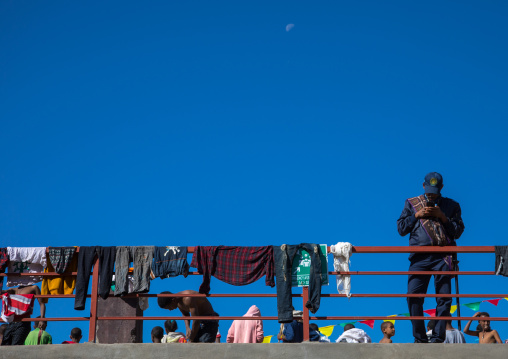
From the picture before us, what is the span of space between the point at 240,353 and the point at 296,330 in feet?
6.76

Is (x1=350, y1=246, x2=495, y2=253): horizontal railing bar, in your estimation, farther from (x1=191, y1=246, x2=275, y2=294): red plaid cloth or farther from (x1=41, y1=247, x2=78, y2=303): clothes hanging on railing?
(x1=41, y1=247, x2=78, y2=303): clothes hanging on railing

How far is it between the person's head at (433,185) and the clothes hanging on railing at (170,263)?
11.3 ft

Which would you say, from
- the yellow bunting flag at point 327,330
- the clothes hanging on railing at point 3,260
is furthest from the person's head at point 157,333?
the yellow bunting flag at point 327,330

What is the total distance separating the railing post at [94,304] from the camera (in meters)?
9.19

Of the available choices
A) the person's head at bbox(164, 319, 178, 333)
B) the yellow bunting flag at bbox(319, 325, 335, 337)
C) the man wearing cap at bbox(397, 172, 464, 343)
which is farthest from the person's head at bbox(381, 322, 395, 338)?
the yellow bunting flag at bbox(319, 325, 335, 337)

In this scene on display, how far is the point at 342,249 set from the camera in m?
9.38

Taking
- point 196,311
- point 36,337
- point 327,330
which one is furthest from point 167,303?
point 327,330

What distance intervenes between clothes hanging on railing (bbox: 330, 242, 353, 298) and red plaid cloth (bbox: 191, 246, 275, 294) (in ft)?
2.83

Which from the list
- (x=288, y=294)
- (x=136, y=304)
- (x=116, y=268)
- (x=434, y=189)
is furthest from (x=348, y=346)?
(x=136, y=304)

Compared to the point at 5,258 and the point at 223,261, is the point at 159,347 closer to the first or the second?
the point at 223,261

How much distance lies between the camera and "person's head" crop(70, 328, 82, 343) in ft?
38.4

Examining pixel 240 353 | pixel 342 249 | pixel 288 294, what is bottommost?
pixel 240 353

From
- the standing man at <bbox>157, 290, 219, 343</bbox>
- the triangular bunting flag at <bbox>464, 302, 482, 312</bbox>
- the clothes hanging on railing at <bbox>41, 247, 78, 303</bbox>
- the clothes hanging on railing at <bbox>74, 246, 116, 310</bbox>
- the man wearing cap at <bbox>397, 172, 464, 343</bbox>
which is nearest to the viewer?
the man wearing cap at <bbox>397, 172, 464, 343</bbox>

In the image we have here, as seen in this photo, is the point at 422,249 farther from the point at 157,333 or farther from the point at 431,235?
the point at 157,333
